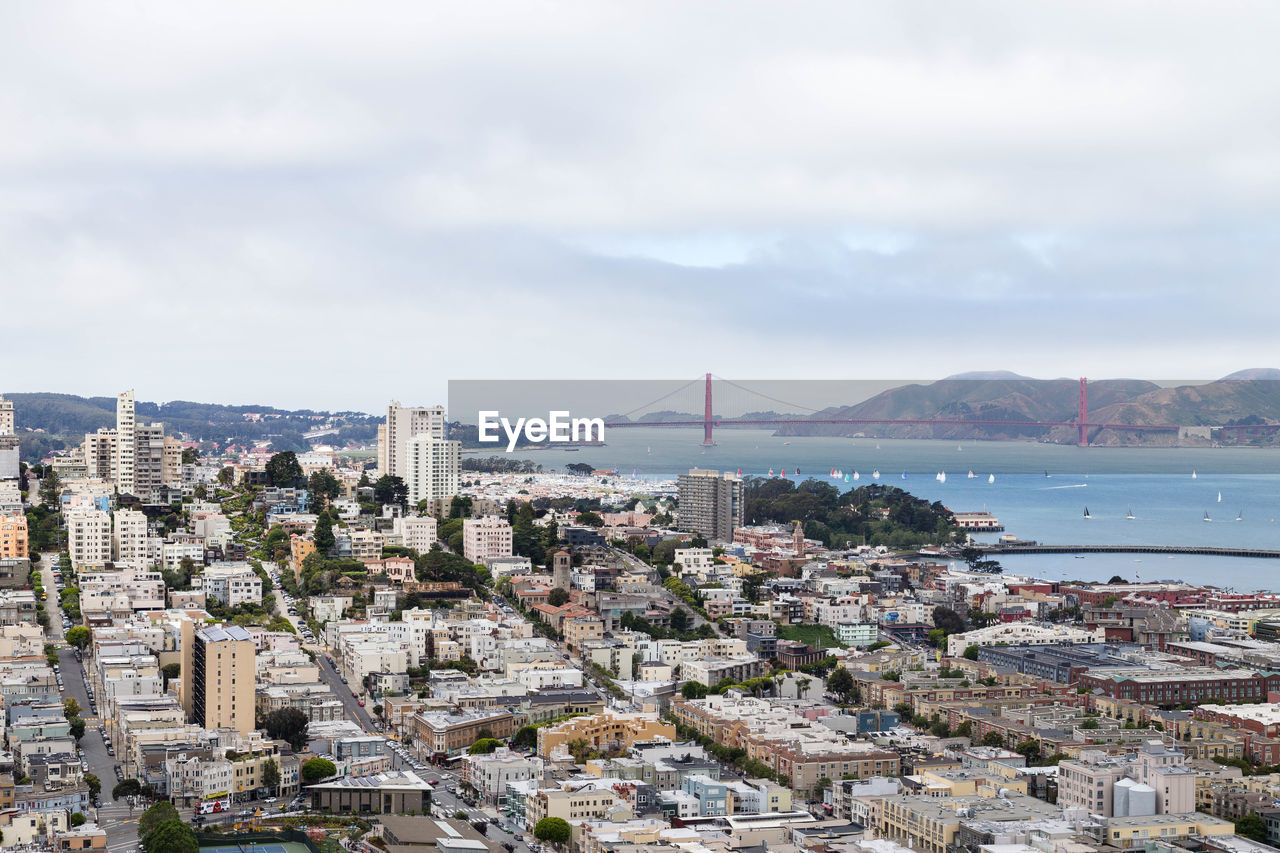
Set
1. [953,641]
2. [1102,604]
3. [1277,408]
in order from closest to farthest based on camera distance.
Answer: [953,641] < [1102,604] < [1277,408]

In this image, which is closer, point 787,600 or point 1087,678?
point 1087,678

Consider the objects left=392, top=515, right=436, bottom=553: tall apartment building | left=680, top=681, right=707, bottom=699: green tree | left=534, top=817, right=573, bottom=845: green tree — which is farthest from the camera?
left=392, top=515, right=436, bottom=553: tall apartment building

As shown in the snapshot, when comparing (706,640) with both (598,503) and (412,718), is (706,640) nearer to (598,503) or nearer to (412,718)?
(412,718)

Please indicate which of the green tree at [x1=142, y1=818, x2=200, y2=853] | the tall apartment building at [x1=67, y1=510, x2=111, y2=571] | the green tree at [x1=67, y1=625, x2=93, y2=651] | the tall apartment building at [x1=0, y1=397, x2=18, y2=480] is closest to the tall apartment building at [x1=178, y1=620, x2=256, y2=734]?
the green tree at [x1=142, y1=818, x2=200, y2=853]

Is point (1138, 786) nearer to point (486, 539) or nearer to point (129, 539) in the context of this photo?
point (486, 539)

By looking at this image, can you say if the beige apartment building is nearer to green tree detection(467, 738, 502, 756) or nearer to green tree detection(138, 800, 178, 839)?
green tree detection(467, 738, 502, 756)

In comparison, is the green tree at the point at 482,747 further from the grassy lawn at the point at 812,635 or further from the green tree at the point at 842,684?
the grassy lawn at the point at 812,635

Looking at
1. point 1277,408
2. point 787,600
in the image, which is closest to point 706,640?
point 787,600
